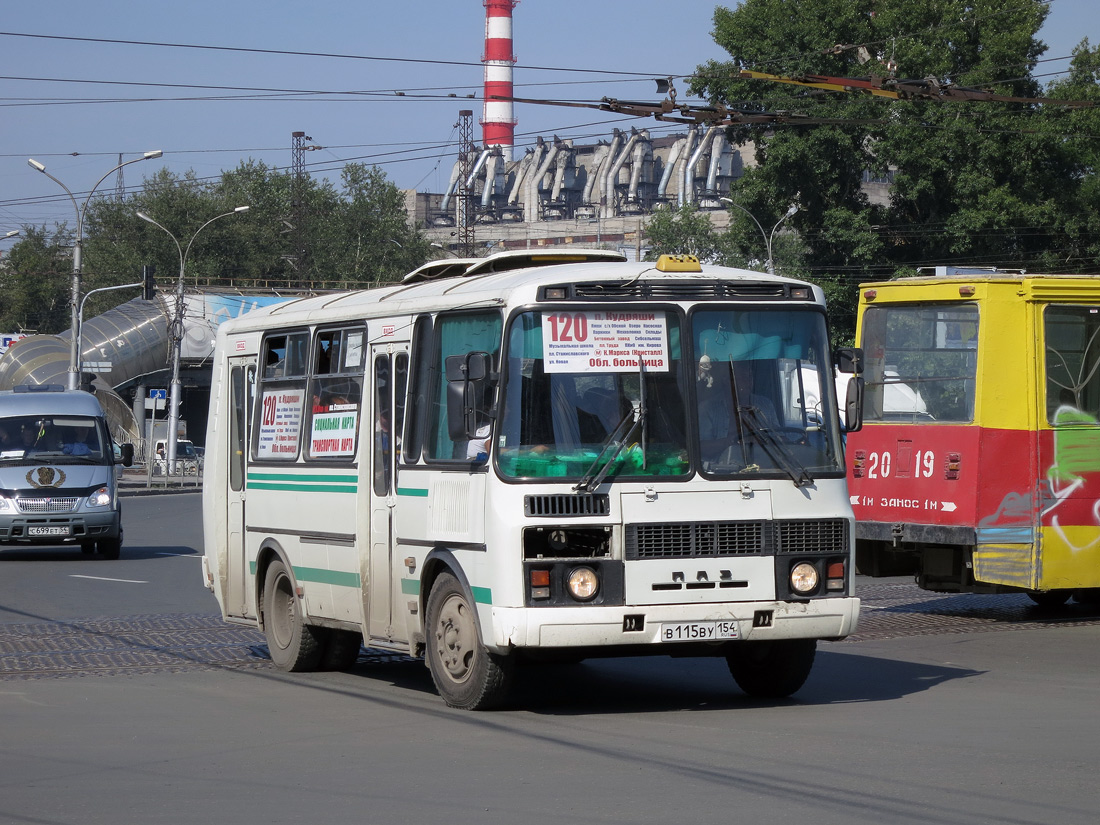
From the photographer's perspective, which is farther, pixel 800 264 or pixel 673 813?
pixel 800 264

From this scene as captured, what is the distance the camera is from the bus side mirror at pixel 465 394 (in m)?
9.00

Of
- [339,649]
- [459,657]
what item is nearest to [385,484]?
[459,657]

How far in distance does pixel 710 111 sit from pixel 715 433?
29.6ft

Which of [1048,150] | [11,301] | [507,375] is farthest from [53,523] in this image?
[11,301]

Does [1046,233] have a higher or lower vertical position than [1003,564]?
higher

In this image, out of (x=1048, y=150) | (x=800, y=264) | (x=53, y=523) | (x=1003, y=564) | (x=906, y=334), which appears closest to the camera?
(x=1003, y=564)

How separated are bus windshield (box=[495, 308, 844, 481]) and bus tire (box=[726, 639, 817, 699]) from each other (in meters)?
1.16

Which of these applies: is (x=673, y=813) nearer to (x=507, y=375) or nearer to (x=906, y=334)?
(x=507, y=375)

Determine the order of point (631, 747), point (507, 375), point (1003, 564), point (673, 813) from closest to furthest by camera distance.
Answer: point (673, 813) < point (631, 747) < point (507, 375) < point (1003, 564)

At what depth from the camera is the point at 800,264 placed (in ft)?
186

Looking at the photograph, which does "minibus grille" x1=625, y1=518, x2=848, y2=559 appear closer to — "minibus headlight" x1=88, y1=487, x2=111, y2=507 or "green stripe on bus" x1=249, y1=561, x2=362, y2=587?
"green stripe on bus" x1=249, y1=561, x2=362, y2=587

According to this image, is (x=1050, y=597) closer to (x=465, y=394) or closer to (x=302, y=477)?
(x=302, y=477)

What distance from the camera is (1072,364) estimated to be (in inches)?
573

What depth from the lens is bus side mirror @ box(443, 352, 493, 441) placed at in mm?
9000
